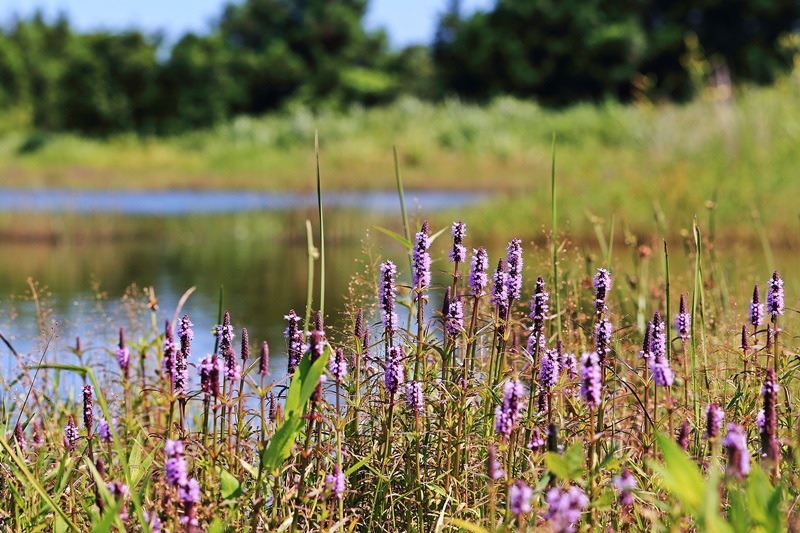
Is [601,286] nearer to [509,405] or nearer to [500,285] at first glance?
[500,285]

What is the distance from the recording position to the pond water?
20.5 ft

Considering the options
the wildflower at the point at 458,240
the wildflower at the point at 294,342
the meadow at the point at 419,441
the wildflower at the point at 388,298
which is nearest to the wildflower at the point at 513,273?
the meadow at the point at 419,441

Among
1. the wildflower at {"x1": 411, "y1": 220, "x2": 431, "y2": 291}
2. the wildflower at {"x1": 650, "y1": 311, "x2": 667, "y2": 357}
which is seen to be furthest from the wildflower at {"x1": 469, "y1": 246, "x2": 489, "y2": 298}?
the wildflower at {"x1": 650, "y1": 311, "x2": 667, "y2": 357}

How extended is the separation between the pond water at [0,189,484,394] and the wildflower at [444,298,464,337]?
1210 millimetres

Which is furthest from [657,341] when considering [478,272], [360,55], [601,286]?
[360,55]

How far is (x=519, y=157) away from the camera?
20.5 metres

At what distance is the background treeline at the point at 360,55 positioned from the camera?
117 ft

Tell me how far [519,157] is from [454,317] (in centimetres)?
1867

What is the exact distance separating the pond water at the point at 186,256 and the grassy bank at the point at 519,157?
2.88 ft

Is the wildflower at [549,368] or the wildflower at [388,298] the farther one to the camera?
the wildflower at [388,298]

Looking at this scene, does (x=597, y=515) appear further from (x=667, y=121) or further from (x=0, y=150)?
(x=0, y=150)

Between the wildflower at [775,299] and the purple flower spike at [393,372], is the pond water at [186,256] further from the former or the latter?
the wildflower at [775,299]

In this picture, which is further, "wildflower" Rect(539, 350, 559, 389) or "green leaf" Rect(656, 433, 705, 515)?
"wildflower" Rect(539, 350, 559, 389)

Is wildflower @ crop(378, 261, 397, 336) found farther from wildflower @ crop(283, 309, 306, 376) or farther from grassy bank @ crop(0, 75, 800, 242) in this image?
grassy bank @ crop(0, 75, 800, 242)
